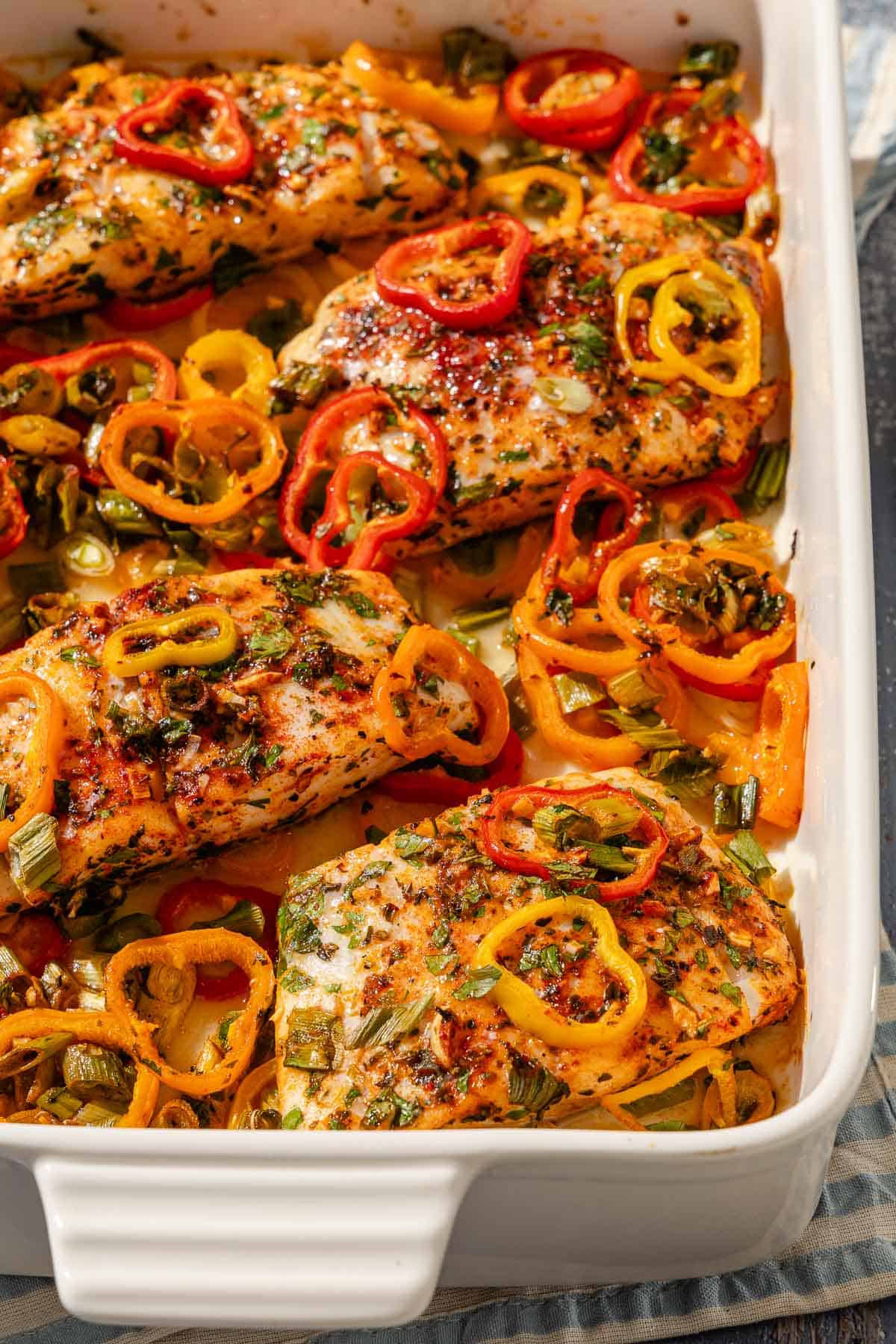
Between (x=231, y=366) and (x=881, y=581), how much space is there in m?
Answer: 2.19

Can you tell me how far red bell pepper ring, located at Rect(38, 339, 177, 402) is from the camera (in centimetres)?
415

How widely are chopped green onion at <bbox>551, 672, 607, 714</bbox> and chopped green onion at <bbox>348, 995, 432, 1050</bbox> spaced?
97 centimetres

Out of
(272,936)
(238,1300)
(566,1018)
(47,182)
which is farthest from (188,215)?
(238,1300)

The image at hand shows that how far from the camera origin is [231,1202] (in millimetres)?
2600

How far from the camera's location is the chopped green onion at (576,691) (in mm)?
3746

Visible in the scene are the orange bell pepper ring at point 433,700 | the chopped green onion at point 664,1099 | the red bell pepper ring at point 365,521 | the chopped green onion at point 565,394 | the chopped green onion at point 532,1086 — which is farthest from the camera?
the chopped green onion at point 565,394

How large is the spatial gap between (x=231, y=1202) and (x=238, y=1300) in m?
0.17

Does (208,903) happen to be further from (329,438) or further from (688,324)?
(688,324)

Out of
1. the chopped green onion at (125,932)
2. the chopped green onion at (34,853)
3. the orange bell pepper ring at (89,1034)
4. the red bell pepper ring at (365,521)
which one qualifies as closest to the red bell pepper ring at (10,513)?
the red bell pepper ring at (365,521)

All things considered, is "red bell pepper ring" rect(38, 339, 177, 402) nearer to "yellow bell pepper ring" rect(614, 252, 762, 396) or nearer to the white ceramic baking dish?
"yellow bell pepper ring" rect(614, 252, 762, 396)

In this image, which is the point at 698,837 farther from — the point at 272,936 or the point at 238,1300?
the point at 238,1300

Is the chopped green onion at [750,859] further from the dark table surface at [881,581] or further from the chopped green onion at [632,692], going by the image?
the dark table surface at [881,581]

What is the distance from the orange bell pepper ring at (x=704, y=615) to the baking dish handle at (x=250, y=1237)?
1566 millimetres

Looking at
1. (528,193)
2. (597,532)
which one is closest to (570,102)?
(528,193)
